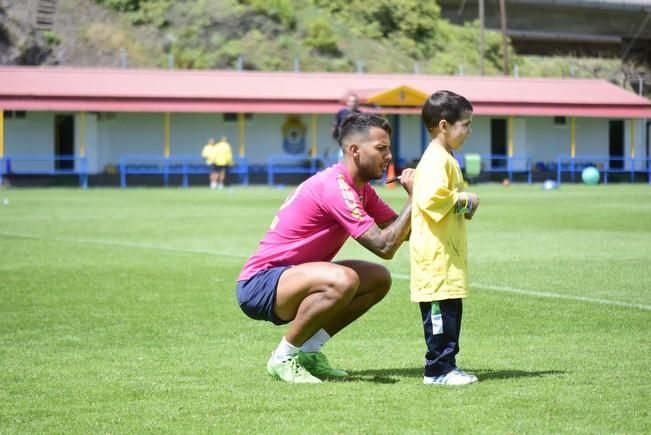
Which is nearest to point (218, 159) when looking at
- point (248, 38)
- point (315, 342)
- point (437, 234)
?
point (248, 38)

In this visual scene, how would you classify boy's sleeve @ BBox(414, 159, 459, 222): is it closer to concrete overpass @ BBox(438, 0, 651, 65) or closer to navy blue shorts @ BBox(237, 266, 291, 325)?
navy blue shorts @ BBox(237, 266, 291, 325)

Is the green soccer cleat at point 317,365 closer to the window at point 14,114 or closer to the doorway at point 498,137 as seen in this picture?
the window at point 14,114

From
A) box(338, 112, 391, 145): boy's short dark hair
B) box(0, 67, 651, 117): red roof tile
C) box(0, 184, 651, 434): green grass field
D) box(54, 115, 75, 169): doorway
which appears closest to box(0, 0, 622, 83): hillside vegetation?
box(0, 67, 651, 117): red roof tile

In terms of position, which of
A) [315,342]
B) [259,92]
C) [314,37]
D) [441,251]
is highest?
[314,37]

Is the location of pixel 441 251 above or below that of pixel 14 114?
below

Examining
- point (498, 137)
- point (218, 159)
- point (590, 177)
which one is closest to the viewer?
point (218, 159)

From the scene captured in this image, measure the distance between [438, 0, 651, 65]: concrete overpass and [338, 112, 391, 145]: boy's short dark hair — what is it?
69.0 m

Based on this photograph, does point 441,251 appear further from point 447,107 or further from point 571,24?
point 571,24

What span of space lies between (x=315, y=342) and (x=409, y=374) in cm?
59

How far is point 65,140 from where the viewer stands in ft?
155

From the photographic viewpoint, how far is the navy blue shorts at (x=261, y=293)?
23.1 ft

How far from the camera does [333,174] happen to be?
6957mm

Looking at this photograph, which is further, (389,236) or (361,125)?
(361,125)

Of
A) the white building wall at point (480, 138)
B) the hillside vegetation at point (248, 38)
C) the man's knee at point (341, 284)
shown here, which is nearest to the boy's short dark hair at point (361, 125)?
the man's knee at point (341, 284)
